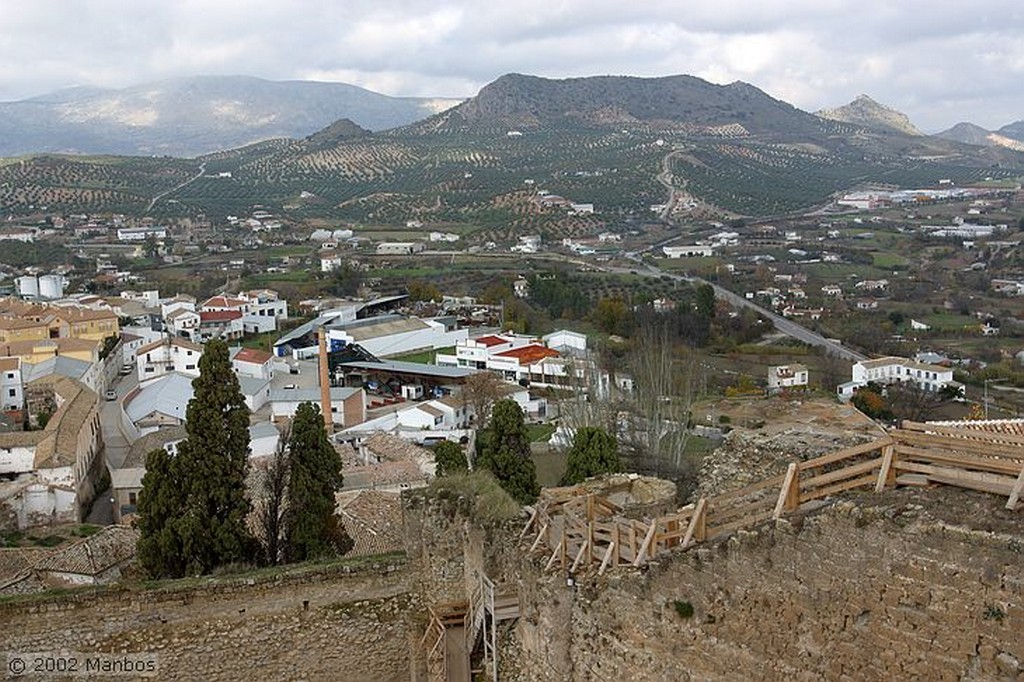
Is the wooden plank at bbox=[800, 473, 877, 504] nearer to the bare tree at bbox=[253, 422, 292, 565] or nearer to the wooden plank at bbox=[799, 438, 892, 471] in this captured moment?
the wooden plank at bbox=[799, 438, 892, 471]

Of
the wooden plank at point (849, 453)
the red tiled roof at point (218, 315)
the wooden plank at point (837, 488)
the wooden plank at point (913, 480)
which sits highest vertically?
the wooden plank at point (849, 453)

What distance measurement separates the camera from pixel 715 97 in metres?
158

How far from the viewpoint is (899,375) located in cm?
3222

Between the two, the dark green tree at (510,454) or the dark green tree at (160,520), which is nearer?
the dark green tree at (160,520)

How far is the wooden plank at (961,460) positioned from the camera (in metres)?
4.22

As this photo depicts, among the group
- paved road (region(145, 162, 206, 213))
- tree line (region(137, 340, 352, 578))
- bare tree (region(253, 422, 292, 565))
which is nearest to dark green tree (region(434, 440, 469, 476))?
bare tree (region(253, 422, 292, 565))

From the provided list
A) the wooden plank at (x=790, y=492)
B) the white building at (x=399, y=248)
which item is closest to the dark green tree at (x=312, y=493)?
the wooden plank at (x=790, y=492)

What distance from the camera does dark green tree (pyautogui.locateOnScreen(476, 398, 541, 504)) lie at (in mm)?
16984

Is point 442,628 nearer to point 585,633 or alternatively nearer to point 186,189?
point 585,633

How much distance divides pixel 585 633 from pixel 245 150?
137787mm

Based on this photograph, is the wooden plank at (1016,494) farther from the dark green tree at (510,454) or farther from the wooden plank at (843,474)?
the dark green tree at (510,454)

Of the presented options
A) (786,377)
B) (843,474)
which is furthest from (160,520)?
(786,377)

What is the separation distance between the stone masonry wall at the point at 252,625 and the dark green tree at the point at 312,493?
12.9ft

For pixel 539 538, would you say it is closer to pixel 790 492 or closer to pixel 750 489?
pixel 750 489
